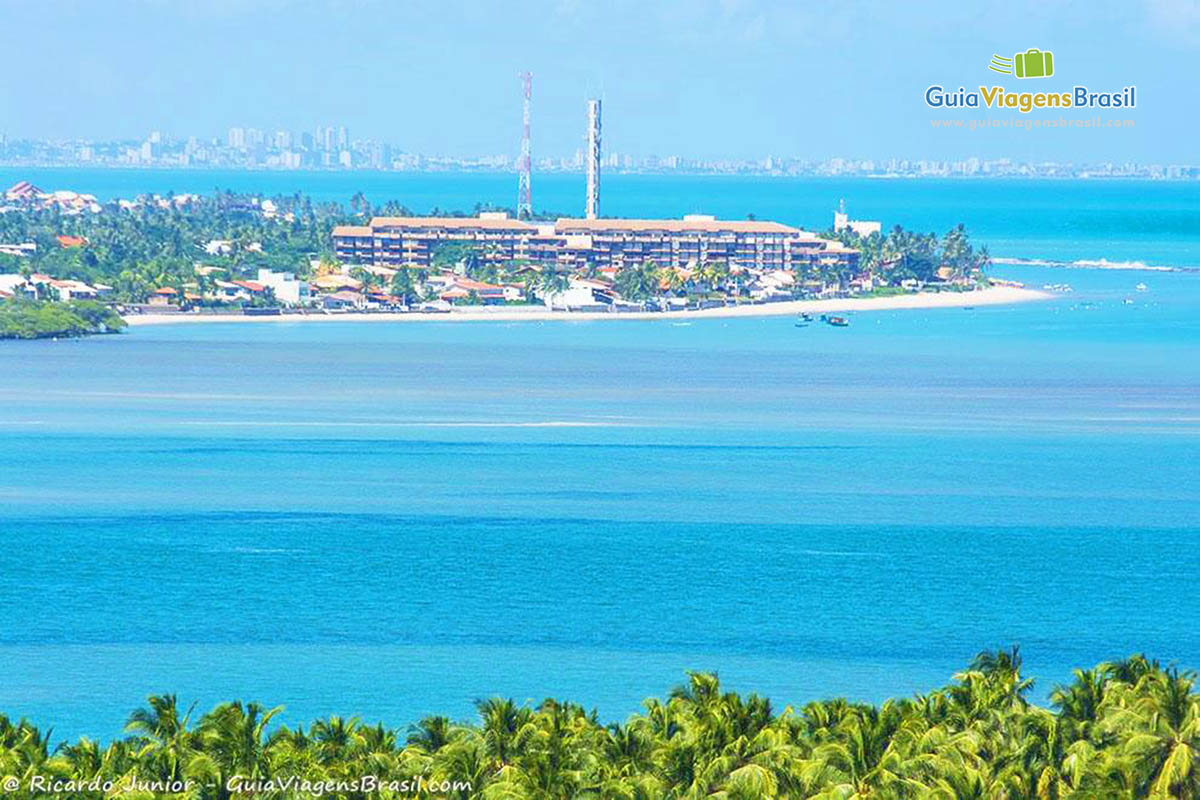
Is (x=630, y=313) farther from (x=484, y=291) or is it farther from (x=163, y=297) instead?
(x=163, y=297)

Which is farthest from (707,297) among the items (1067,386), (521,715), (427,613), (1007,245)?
(521,715)

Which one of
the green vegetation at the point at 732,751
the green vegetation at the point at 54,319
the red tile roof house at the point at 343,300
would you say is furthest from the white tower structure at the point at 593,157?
the green vegetation at the point at 732,751

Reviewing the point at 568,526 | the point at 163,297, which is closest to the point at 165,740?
the point at 568,526

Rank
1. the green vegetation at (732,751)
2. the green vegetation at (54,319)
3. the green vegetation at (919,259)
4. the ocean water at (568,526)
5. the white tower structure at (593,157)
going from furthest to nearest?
the white tower structure at (593,157) → the green vegetation at (919,259) → the green vegetation at (54,319) → the ocean water at (568,526) → the green vegetation at (732,751)

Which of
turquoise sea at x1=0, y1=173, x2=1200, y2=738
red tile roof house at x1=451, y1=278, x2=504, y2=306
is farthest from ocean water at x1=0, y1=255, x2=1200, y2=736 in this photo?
red tile roof house at x1=451, y1=278, x2=504, y2=306

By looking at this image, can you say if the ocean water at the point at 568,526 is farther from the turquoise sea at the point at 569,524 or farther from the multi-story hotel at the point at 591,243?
the multi-story hotel at the point at 591,243

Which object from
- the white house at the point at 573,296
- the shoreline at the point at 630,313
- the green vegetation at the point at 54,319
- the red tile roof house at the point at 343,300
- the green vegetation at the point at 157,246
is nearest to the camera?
the green vegetation at the point at 54,319
